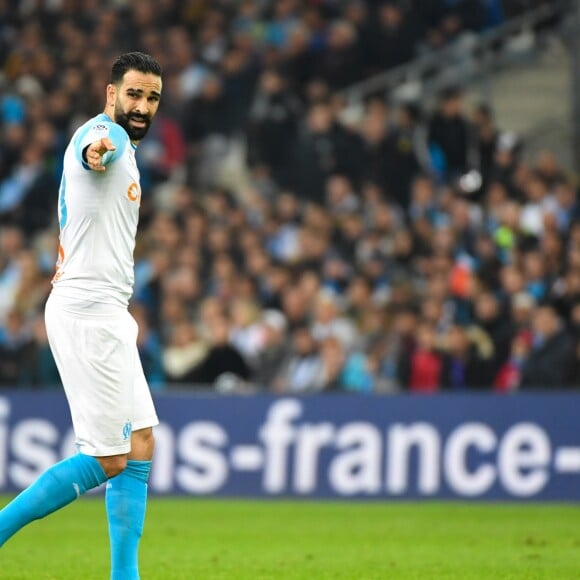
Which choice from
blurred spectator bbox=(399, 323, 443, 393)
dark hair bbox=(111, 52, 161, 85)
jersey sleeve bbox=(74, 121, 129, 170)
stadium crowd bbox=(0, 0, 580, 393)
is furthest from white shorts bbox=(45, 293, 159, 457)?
blurred spectator bbox=(399, 323, 443, 393)

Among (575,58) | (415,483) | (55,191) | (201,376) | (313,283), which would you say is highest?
(575,58)

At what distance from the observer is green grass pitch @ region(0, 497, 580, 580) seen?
873 cm

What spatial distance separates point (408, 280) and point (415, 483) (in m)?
3.58

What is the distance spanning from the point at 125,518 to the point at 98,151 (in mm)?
1702

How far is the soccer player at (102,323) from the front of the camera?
6.59m

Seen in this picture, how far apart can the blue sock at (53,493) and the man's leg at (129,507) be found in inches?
6.0

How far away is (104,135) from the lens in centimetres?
631

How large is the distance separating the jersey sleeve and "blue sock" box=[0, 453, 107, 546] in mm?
1351

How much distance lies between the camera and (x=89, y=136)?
634 cm

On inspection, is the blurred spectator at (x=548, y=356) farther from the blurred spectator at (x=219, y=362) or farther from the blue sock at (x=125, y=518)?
the blue sock at (x=125, y=518)

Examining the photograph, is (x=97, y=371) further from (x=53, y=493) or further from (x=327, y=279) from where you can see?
(x=327, y=279)

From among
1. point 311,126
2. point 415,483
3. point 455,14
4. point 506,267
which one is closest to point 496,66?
point 455,14

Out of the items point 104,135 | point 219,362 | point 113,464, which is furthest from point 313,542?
point 104,135

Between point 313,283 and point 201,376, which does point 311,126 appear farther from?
point 201,376
